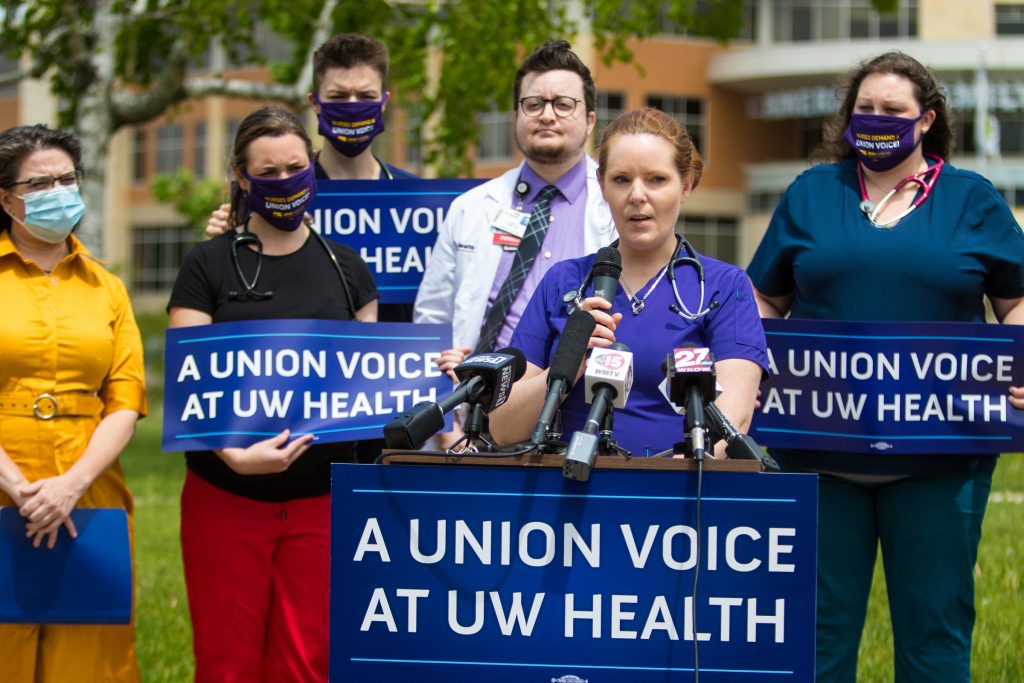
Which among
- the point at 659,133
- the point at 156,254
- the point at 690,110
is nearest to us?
the point at 659,133

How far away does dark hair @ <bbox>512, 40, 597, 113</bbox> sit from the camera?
567cm

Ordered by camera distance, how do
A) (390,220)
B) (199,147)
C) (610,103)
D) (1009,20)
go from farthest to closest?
(199,147) → (1009,20) → (610,103) → (390,220)

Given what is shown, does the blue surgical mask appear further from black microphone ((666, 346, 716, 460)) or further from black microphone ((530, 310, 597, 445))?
black microphone ((666, 346, 716, 460))

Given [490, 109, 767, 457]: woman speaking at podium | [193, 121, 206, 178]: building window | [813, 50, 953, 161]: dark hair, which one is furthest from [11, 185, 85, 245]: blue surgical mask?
[193, 121, 206, 178]: building window

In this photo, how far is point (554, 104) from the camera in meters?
5.63

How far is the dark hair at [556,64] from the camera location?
567cm

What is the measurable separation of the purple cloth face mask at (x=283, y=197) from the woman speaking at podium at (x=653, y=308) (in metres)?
1.62

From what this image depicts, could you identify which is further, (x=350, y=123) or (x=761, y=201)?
(x=761, y=201)

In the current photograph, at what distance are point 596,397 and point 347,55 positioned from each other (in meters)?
3.42

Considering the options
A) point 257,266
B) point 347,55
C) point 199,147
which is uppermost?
point 199,147

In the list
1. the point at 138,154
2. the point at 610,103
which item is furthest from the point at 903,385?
the point at 138,154

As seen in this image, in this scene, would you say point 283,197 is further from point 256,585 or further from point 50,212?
point 256,585

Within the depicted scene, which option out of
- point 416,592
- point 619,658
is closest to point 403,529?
point 416,592

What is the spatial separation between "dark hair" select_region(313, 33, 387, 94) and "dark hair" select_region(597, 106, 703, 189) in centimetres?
248
